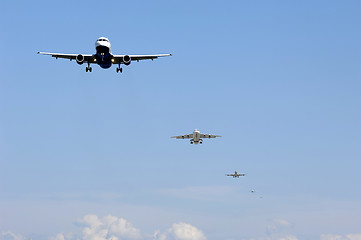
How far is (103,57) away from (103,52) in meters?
1.59

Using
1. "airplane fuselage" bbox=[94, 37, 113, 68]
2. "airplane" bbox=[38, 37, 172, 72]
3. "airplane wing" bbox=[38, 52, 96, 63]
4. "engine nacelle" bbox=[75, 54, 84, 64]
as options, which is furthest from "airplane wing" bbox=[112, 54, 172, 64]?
"engine nacelle" bbox=[75, 54, 84, 64]

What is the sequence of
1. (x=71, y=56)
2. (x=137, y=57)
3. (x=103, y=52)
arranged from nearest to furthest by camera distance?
(x=103, y=52) → (x=71, y=56) → (x=137, y=57)

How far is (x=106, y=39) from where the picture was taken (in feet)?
454

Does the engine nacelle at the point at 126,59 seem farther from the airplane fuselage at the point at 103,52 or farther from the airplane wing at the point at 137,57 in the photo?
the airplane fuselage at the point at 103,52

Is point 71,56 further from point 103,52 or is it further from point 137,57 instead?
point 137,57

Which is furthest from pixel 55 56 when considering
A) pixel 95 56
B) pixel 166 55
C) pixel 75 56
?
pixel 166 55

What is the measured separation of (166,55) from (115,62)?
44.9 ft

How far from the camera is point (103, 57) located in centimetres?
13800

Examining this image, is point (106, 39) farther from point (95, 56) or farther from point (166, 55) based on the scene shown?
point (166, 55)

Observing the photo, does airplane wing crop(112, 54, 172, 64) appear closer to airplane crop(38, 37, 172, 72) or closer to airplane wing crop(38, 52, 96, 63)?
airplane crop(38, 37, 172, 72)

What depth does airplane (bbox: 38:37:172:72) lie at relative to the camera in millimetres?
136500

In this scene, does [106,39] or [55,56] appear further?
[55,56]

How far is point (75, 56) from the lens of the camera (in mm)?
147125

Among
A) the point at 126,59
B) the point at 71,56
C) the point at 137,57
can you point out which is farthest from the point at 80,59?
the point at 137,57
